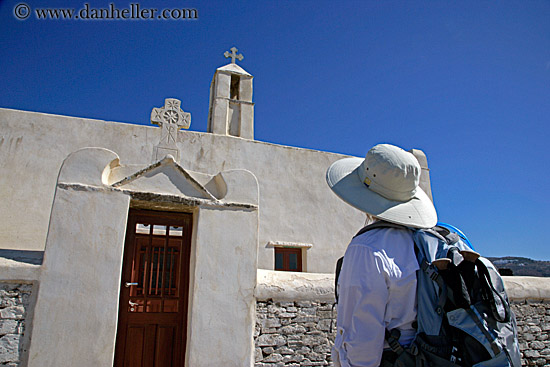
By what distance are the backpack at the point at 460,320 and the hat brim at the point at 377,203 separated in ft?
0.88

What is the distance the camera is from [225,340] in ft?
15.1

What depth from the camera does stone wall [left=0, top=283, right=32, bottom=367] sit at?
398 centimetres

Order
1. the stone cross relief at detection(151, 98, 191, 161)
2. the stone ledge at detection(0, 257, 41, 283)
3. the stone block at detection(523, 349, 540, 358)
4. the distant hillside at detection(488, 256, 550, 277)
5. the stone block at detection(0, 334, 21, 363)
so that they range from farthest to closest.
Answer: the distant hillside at detection(488, 256, 550, 277) < the stone cross relief at detection(151, 98, 191, 161) < the stone block at detection(523, 349, 540, 358) < the stone ledge at detection(0, 257, 41, 283) < the stone block at detection(0, 334, 21, 363)

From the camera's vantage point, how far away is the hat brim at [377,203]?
2074mm

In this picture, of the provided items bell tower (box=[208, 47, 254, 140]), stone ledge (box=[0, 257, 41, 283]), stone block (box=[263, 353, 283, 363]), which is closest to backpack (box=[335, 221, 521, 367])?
stone block (box=[263, 353, 283, 363])

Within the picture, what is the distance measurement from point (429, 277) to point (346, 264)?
39cm

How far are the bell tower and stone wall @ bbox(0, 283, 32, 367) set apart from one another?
6989 millimetres

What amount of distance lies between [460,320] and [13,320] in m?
4.24

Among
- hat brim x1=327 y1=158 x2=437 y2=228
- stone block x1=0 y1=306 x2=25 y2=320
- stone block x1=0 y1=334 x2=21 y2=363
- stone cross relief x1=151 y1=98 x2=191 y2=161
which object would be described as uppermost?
stone cross relief x1=151 y1=98 x2=191 y2=161

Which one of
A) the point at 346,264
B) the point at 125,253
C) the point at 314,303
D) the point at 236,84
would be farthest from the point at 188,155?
the point at 346,264

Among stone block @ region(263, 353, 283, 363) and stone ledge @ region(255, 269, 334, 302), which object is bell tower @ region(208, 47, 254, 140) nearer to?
stone ledge @ region(255, 269, 334, 302)

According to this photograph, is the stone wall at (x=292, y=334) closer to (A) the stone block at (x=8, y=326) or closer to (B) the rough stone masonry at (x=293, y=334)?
(B) the rough stone masonry at (x=293, y=334)

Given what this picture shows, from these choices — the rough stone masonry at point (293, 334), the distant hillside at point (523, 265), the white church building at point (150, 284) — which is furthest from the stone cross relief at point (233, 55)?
the distant hillside at point (523, 265)

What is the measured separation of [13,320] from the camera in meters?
4.07
